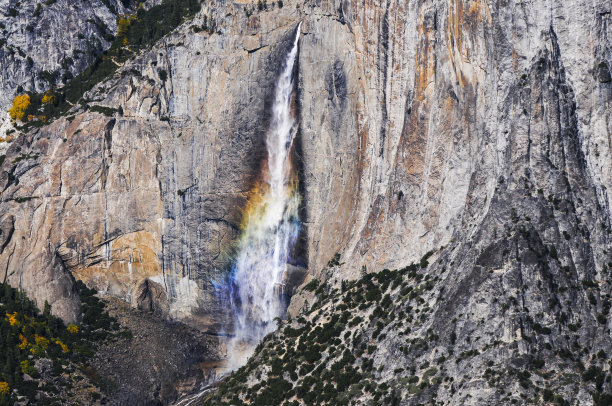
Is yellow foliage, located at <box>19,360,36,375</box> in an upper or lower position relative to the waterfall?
lower

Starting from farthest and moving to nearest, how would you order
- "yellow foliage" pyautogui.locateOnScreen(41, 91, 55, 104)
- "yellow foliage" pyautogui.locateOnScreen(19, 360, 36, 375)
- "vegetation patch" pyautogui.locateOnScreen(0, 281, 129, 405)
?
"yellow foliage" pyautogui.locateOnScreen(41, 91, 55, 104), "yellow foliage" pyautogui.locateOnScreen(19, 360, 36, 375), "vegetation patch" pyautogui.locateOnScreen(0, 281, 129, 405)

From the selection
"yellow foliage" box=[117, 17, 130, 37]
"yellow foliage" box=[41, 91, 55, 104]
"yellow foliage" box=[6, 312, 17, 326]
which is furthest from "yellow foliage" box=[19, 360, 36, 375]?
"yellow foliage" box=[117, 17, 130, 37]

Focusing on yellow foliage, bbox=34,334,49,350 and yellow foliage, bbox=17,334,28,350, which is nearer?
yellow foliage, bbox=17,334,28,350

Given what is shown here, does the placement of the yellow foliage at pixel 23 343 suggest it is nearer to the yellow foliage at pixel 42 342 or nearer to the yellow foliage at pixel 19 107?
the yellow foliage at pixel 42 342

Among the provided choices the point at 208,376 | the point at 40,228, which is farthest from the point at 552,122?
the point at 40,228

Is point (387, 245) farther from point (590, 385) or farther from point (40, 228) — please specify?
point (40, 228)

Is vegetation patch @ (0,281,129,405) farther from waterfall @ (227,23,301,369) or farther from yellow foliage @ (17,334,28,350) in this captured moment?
waterfall @ (227,23,301,369)

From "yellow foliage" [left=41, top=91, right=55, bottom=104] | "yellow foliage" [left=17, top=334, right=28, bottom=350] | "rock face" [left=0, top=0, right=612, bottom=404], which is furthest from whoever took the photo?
"yellow foliage" [left=41, top=91, right=55, bottom=104]
